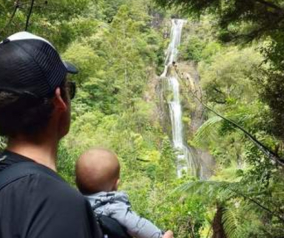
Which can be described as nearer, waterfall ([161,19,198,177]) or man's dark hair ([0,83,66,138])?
man's dark hair ([0,83,66,138])

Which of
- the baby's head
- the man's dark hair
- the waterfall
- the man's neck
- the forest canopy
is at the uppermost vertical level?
the man's dark hair

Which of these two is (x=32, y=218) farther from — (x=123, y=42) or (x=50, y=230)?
(x=123, y=42)

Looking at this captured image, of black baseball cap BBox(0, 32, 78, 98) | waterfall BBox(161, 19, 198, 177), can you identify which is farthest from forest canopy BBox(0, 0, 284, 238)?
black baseball cap BBox(0, 32, 78, 98)

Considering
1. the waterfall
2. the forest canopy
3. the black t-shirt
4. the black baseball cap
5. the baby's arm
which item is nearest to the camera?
the black t-shirt

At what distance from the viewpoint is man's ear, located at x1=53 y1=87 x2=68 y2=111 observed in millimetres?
994

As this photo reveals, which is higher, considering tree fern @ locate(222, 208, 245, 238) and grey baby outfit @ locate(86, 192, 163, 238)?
grey baby outfit @ locate(86, 192, 163, 238)

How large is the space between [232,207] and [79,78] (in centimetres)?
583

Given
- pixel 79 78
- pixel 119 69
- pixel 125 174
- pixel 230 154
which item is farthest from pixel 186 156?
pixel 79 78

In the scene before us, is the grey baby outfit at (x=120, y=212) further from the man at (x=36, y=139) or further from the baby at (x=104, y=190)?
the man at (x=36, y=139)

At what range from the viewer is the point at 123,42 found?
24.3 meters

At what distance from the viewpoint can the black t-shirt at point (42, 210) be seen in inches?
32.1

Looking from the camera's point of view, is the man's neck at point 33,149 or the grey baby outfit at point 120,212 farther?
the grey baby outfit at point 120,212

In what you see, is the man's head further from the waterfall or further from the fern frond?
the waterfall

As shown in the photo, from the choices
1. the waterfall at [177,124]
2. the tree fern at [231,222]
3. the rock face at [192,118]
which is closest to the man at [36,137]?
the tree fern at [231,222]
